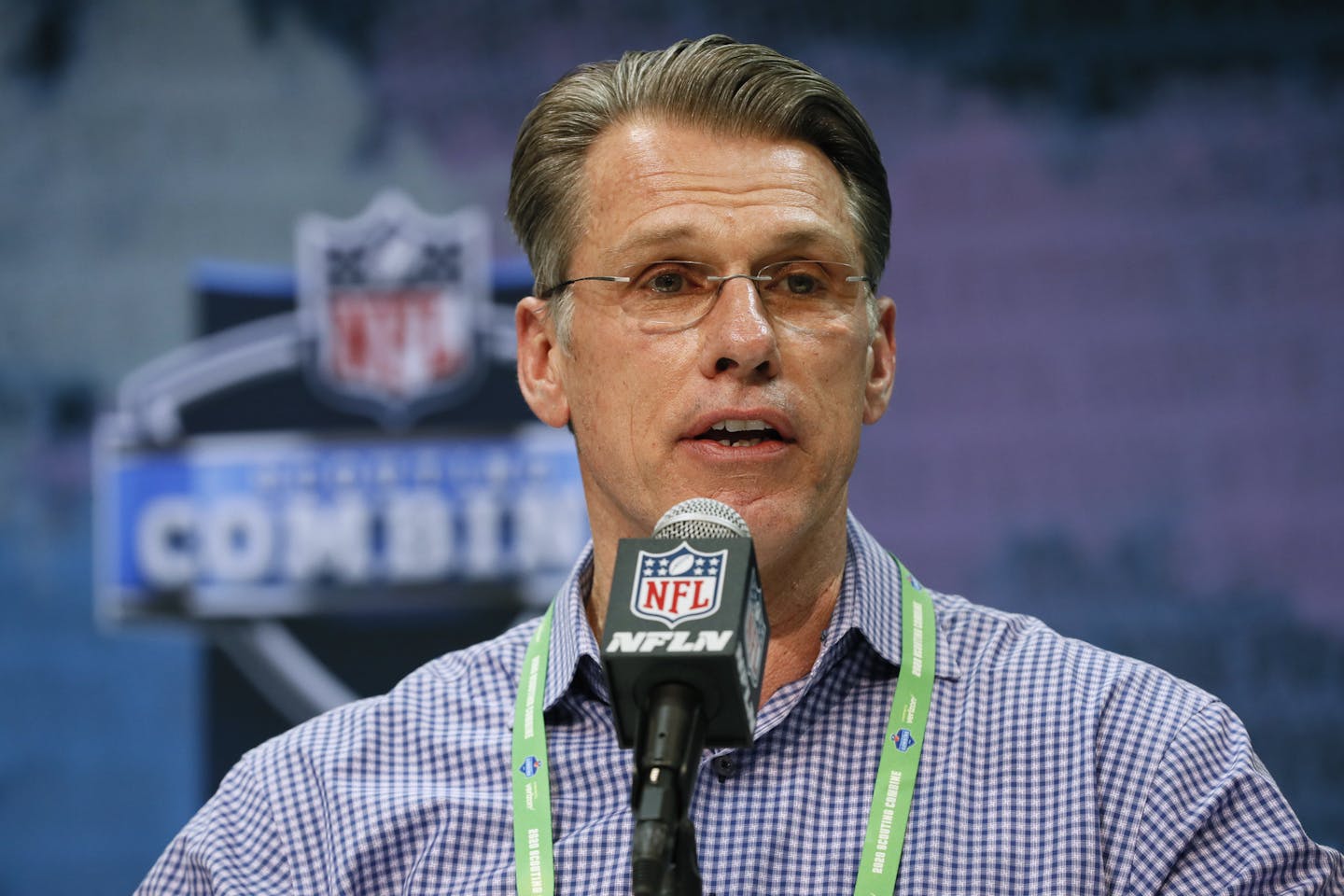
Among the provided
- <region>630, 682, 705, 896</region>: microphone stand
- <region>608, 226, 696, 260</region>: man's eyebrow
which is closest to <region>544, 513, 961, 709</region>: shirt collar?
<region>608, 226, 696, 260</region>: man's eyebrow

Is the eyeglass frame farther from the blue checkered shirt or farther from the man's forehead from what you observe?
the blue checkered shirt

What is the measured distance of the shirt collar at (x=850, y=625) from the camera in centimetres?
174

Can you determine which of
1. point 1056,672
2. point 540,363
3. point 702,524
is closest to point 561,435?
point 540,363

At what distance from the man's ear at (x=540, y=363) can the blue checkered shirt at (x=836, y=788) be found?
0.25 m

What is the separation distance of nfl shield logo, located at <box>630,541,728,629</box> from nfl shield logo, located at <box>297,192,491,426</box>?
2200mm

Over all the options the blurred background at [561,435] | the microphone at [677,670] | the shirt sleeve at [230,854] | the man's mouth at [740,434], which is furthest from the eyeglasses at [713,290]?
the blurred background at [561,435]

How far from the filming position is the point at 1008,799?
1.60m

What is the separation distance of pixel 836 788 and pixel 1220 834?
1.23 feet

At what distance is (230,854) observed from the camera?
1.76 meters

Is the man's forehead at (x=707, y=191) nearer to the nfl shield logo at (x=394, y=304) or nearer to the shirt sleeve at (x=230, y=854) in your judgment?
the shirt sleeve at (x=230, y=854)

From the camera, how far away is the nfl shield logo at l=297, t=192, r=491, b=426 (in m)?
3.30

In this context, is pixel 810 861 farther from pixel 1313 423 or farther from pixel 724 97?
pixel 1313 423

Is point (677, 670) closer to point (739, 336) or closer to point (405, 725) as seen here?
point (739, 336)

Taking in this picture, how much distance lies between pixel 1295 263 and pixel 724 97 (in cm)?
168
